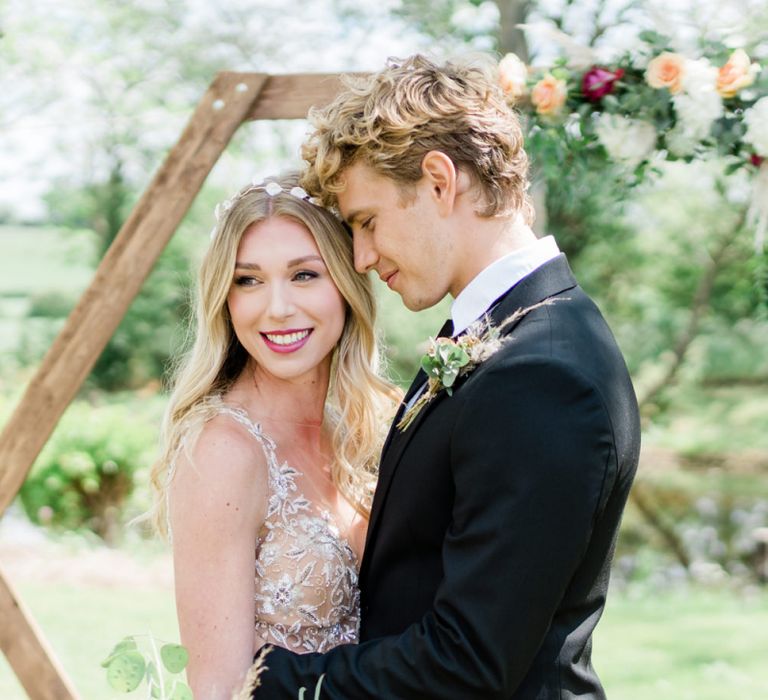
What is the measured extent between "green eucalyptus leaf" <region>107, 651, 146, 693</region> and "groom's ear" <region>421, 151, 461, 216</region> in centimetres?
110

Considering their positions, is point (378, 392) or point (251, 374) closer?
point (251, 374)

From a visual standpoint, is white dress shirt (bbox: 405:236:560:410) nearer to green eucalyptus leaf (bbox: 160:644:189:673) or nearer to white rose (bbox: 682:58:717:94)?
green eucalyptus leaf (bbox: 160:644:189:673)

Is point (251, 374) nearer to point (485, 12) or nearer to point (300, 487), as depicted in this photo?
point (300, 487)

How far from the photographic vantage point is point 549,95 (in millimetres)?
3691

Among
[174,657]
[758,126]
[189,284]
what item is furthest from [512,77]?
[189,284]

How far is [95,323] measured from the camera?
3820mm

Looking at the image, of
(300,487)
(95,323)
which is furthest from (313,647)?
(95,323)

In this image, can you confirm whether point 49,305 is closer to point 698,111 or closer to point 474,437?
point 698,111

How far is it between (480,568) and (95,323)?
7.64 feet

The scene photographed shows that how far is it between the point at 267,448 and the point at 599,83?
1.90 meters

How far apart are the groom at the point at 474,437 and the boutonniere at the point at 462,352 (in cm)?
2

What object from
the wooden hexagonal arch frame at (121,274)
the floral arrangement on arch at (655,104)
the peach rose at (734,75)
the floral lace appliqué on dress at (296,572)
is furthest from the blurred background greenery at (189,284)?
the floral lace appliqué on dress at (296,572)

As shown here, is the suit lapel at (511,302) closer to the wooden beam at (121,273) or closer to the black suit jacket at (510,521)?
the black suit jacket at (510,521)

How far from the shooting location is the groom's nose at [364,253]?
2.48 meters
